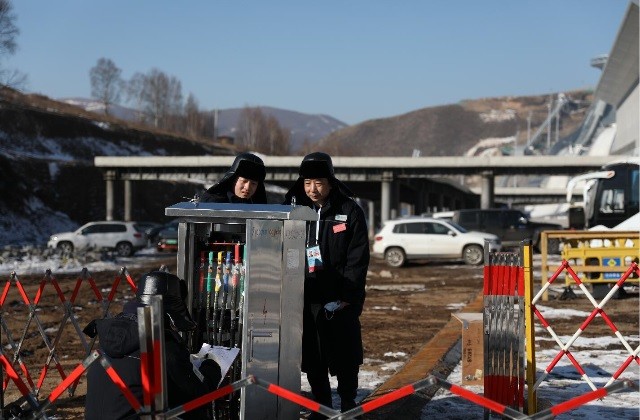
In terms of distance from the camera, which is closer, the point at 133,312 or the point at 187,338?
the point at 133,312

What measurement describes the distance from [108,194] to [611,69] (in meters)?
47.0

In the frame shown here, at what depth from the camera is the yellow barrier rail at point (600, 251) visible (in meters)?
17.8

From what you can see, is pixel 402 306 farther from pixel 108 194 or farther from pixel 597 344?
pixel 108 194

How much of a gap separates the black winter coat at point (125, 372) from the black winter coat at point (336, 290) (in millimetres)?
1683

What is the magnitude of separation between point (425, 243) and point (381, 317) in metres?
15.8

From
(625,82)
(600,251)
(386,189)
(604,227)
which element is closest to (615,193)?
(604,227)

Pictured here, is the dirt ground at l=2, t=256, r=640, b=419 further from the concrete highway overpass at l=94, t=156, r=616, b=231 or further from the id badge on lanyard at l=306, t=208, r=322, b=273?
the concrete highway overpass at l=94, t=156, r=616, b=231

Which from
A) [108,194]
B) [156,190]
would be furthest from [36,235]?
[156,190]

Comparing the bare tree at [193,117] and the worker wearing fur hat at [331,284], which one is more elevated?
the bare tree at [193,117]

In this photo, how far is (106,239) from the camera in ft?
136

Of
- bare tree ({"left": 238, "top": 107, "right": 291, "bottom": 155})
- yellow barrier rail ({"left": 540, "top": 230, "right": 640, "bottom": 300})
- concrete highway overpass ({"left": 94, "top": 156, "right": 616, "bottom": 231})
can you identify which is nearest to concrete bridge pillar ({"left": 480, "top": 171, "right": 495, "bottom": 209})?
concrete highway overpass ({"left": 94, "top": 156, "right": 616, "bottom": 231})

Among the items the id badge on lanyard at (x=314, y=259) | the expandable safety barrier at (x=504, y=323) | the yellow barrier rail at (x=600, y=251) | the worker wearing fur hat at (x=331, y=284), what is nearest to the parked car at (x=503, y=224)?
the yellow barrier rail at (x=600, y=251)

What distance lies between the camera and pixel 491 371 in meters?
6.85

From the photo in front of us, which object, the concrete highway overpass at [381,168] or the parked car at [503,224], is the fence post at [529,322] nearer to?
the parked car at [503,224]
